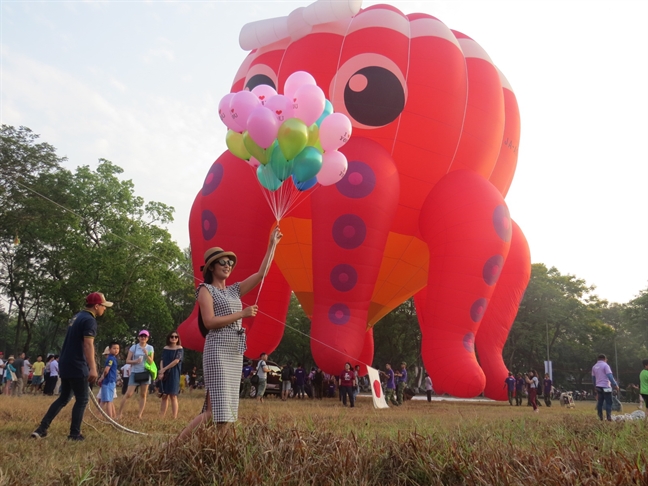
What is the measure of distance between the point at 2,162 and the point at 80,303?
295 inches

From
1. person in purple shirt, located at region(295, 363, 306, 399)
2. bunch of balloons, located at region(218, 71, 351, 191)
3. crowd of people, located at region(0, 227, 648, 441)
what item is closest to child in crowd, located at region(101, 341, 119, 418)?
crowd of people, located at region(0, 227, 648, 441)

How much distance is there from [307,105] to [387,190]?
188 inches

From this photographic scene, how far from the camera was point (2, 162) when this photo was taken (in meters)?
27.7

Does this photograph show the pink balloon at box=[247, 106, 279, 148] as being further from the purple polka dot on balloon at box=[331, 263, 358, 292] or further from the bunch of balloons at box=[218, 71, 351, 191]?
the purple polka dot on balloon at box=[331, 263, 358, 292]

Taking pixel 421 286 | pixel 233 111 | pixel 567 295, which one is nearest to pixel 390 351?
pixel 567 295

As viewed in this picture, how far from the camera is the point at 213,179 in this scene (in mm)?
14398

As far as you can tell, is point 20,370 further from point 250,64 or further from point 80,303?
point 250,64

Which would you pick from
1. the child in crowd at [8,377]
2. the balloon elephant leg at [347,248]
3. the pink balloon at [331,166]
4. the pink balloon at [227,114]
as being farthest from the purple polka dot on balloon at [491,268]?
the child in crowd at [8,377]

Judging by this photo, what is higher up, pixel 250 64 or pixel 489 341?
pixel 250 64

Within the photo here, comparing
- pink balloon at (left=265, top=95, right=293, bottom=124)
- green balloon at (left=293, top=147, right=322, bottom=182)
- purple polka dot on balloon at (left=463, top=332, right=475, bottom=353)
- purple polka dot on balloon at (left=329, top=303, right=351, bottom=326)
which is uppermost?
pink balloon at (left=265, top=95, right=293, bottom=124)

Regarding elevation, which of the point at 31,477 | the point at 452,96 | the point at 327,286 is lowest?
the point at 31,477

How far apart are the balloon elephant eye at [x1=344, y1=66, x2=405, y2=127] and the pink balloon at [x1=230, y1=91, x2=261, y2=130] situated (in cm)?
453

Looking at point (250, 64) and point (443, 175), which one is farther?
point (250, 64)

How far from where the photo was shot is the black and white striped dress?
13.1 feet
